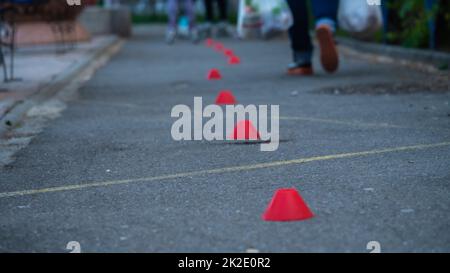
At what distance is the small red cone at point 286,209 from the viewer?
440cm

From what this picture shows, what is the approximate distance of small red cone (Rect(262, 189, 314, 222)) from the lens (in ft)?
14.4

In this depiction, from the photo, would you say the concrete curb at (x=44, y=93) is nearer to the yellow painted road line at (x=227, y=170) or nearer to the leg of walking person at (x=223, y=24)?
the yellow painted road line at (x=227, y=170)

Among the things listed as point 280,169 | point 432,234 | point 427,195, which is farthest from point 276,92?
point 432,234

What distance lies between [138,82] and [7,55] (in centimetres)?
592

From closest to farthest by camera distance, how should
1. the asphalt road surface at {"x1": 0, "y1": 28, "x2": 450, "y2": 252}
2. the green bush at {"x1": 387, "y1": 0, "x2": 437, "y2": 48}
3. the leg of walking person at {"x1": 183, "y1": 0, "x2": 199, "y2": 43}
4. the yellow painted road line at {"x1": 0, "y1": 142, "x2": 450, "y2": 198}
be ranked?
1. the asphalt road surface at {"x1": 0, "y1": 28, "x2": 450, "y2": 252}
2. the yellow painted road line at {"x1": 0, "y1": 142, "x2": 450, "y2": 198}
3. the green bush at {"x1": 387, "y1": 0, "x2": 437, "y2": 48}
4. the leg of walking person at {"x1": 183, "y1": 0, "x2": 199, "y2": 43}

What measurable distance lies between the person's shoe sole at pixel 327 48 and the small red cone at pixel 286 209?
6656 millimetres

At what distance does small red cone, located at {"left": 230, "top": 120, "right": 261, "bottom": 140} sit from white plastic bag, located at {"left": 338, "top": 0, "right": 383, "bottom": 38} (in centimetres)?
767

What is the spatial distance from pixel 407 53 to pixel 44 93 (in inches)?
217

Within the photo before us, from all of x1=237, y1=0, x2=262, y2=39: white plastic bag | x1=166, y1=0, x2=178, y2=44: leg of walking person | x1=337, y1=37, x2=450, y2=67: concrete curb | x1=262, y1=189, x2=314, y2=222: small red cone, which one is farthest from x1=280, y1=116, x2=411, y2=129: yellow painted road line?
x1=237, y1=0, x2=262, y2=39: white plastic bag

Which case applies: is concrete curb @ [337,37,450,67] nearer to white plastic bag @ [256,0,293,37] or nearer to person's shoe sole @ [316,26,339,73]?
person's shoe sole @ [316,26,339,73]

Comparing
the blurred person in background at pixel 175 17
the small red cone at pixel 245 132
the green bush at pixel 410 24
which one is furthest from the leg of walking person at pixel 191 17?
the small red cone at pixel 245 132

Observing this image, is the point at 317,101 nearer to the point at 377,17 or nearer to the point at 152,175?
the point at 152,175

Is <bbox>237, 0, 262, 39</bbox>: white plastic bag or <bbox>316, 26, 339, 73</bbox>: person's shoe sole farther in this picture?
<bbox>237, 0, 262, 39</bbox>: white plastic bag

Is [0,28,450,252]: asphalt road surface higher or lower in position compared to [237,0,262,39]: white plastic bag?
higher
